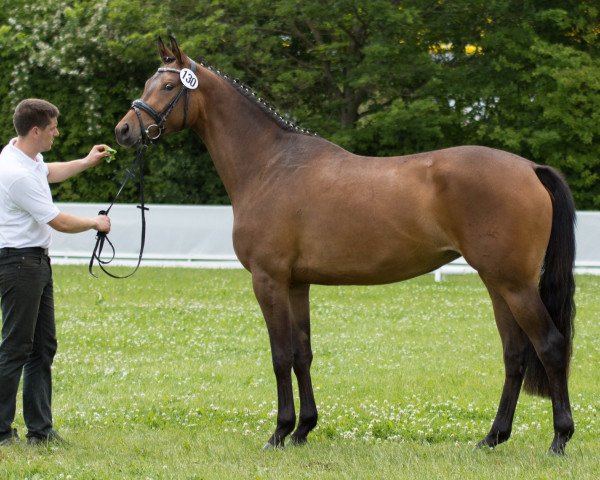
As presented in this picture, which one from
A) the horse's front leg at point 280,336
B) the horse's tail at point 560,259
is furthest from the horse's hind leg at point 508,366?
the horse's front leg at point 280,336

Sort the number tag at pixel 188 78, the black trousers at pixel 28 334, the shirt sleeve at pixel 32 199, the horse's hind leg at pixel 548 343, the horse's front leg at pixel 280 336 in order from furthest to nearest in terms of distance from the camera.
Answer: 1. the number tag at pixel 188 78
2. the horse's front leg at pixel 280 336
3. the black trousers at pixel 28 334
4. the shirt sleeve at pixel 32 199
5. the horse's hind leg at pixel 548 343

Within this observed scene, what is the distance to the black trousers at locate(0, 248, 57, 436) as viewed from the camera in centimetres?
637

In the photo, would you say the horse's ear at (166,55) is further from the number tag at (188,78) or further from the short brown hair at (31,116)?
the short brown hair at (31,116)

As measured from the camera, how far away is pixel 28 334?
641 cm

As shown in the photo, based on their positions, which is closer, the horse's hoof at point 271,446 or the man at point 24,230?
the man at point 24,230

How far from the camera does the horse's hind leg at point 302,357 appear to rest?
22.3 feet

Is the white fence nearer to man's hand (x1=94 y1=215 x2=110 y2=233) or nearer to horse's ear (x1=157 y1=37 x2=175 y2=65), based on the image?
horse's ear (x1=157 y1=37 x2=175 y2=65)

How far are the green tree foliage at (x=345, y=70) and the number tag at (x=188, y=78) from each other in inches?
602

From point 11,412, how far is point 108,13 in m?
18.8

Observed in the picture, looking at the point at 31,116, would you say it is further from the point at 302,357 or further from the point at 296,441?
the point at 296,441

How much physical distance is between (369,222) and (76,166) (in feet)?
7.59

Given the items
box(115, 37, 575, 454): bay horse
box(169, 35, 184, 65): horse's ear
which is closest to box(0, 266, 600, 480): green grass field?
box(115, 37, 575, 454): bay horse

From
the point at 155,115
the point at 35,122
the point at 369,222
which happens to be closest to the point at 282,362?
the point at 369,222

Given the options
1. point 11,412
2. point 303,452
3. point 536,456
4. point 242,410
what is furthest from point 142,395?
point 536,456
